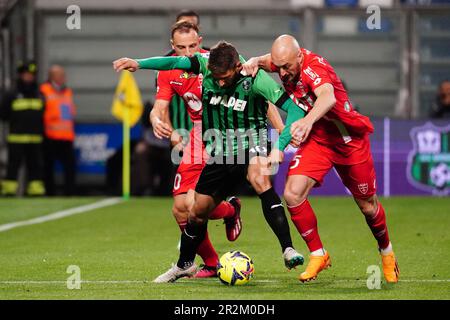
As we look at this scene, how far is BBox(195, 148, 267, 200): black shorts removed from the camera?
932cm

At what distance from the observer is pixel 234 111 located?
9.46 m

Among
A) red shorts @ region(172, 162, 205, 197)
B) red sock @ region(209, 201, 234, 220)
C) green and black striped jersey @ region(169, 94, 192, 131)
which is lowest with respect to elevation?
red sock @ region(209, 201, 234, 220)

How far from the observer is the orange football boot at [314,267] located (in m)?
9.03

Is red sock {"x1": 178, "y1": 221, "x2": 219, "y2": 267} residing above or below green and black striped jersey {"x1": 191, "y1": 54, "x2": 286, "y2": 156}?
below

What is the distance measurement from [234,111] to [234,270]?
4.08 feet

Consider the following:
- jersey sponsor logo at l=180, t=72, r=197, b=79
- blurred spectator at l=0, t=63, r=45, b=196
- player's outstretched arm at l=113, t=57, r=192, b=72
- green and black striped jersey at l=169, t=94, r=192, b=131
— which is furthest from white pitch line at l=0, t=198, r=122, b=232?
player's outstretched arm at l=113, t=57, r=192, b=72

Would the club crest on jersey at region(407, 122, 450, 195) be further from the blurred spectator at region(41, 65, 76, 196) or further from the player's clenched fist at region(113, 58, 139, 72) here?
the player's clenched fist at region(113, 58, 139, 72)

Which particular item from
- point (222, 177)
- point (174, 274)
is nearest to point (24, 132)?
point (174, 274)

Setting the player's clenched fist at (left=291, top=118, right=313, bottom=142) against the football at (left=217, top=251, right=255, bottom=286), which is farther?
the football at (left=217, top=251, right=255, bottom=286)

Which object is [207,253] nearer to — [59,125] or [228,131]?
[228,131]

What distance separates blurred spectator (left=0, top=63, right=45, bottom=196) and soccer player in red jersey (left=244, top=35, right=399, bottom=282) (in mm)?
10797

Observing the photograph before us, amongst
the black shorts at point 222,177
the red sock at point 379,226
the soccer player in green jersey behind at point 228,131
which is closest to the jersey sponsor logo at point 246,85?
the soccer player in green jersey behind at point 228,131

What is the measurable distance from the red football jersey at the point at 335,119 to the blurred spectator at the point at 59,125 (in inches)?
425

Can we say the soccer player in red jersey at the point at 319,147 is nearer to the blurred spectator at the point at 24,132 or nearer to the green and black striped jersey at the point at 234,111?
the green and black striped jersey at the point at 234,111
